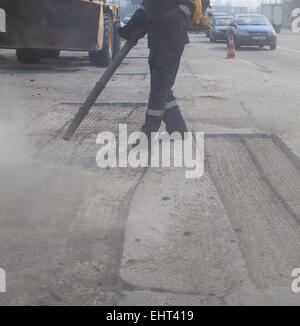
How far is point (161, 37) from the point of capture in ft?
19.0

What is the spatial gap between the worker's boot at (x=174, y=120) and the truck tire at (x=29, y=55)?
936cm

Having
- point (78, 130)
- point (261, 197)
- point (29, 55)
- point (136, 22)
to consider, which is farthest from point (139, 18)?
point (29, 55)

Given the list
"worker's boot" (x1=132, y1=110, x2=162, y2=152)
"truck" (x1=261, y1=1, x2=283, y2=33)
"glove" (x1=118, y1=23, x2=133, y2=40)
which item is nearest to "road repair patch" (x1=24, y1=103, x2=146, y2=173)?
"worker's boot" (x1=132, y1=110, x2=162, y2=152)

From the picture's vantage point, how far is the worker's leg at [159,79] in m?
5.86

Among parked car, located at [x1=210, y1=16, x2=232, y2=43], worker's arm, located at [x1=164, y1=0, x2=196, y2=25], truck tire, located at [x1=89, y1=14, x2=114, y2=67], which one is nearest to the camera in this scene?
worker's arm, located at [x1=164, y1=0, x2=196, y2=25]

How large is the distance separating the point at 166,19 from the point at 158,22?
0.10 m

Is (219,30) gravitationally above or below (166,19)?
below

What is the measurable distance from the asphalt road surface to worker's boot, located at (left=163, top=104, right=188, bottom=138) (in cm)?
32

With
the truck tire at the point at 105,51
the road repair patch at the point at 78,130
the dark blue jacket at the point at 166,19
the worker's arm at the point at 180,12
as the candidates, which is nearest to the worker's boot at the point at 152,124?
the road repair patch at the point at 78,130

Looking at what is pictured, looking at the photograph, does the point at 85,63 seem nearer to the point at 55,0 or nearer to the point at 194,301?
the point at 55,0

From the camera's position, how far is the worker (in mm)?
5648

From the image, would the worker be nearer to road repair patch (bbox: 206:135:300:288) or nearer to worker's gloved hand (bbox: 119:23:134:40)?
worker's gloved hand (bbox: 119:23:134:40)

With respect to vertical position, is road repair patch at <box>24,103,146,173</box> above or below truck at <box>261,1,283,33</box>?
above

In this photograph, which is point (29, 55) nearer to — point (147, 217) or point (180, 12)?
point (180, 12)
